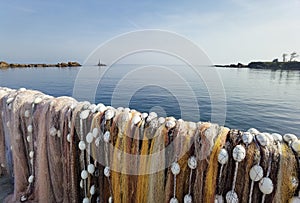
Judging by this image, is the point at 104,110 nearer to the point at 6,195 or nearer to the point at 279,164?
the point at 279,164

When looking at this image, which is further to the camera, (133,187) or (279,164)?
(133,187)

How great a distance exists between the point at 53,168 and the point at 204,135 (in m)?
1.41

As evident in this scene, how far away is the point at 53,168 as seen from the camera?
1.90 m

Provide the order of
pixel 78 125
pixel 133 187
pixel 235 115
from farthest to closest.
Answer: pixel 235 115, pixel 78 125, pixel 133 187

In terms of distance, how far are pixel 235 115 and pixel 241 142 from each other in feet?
18.1

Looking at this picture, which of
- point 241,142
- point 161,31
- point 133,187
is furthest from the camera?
point 161,31

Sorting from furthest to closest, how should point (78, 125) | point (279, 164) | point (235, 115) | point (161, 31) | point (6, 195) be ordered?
point (235, 115) → point (6, 195) → point (161, 31) → point (78, 125) → point (279, 164)

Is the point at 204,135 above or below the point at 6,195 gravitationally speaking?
above

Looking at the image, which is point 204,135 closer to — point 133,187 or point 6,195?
point 133,187

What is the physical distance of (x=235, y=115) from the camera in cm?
637

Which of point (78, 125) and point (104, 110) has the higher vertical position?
point (104, 110)

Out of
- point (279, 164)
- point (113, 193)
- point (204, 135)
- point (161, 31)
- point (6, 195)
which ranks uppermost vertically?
point (161, 31)

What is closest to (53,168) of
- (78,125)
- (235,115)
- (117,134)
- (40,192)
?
(40,192)

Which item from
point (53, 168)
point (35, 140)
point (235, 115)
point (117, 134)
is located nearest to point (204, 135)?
point (117, 134)
